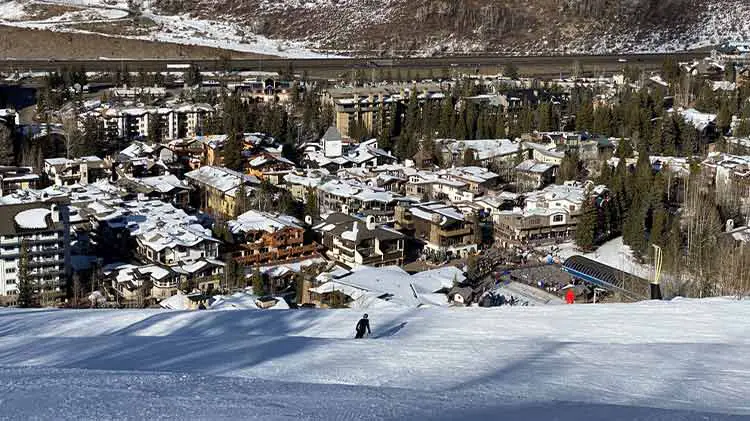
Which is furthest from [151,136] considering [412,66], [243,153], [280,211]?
[412,66]

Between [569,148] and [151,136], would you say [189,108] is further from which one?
[569,148]

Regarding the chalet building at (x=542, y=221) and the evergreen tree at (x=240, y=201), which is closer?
the chalet building at (x=542, y=221)

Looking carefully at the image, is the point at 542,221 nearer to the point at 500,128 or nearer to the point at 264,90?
the point at 500,128

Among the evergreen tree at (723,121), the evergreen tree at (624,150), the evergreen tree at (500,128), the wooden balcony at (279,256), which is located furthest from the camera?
the evergreen tree at (500,128)

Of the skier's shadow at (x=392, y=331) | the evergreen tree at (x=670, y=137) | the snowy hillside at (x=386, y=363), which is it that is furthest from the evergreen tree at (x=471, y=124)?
the skier's shadow at (x=392, y=331)

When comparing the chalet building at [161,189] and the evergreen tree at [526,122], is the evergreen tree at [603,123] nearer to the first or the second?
the evergreen tree at [526,122]

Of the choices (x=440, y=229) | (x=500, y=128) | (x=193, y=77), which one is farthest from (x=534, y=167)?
(x=193, y=77)
